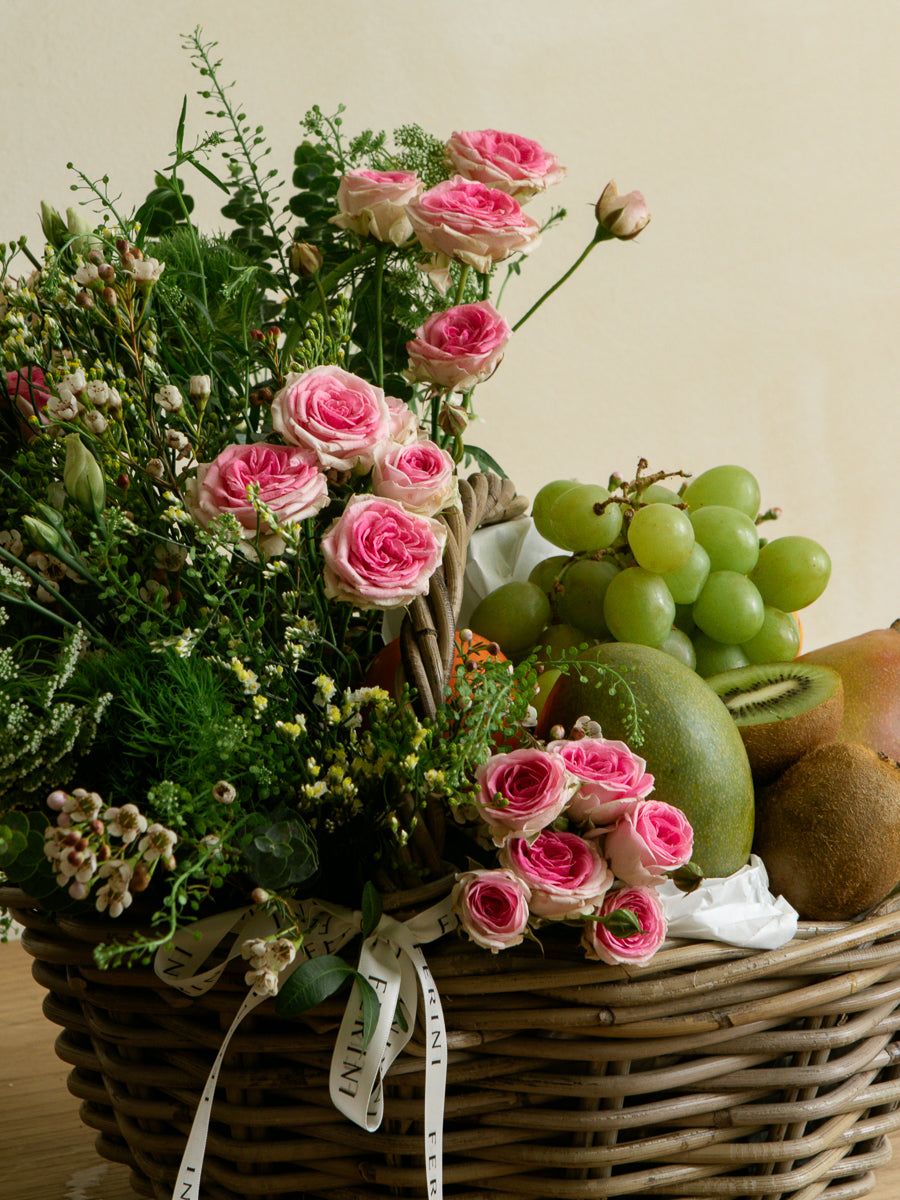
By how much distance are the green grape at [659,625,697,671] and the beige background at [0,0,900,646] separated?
2.73 ft

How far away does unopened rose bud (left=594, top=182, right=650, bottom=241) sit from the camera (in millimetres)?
667

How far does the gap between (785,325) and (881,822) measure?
4.31 ft

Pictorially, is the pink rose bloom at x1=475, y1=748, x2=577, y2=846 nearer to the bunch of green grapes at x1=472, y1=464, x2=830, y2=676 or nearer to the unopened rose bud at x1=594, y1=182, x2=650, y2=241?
the bunch of green grapes at x1=472, y1=464, x2=830, y2=676

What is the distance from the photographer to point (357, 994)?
496 mm

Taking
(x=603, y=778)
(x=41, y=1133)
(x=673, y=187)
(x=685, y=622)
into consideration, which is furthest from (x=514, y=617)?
(x=673, y=187)

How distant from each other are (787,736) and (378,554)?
31 cm

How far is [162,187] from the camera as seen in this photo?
74 centimetres

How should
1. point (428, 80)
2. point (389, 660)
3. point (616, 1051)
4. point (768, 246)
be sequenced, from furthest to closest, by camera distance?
point (768, 246) < point (428, 80) < point (389, 660) < point (616, 1051)

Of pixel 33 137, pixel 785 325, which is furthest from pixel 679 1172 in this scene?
pixel 785 325

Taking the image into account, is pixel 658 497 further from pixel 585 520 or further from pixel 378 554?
pixel 378 554

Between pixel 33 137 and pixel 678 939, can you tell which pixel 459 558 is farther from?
pixel 33 137

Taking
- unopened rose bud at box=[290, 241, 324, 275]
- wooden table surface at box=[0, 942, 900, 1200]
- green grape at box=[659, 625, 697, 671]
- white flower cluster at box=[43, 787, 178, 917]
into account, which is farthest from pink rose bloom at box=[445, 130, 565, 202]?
wooden table surface at box=[0, 942, 900, 1200]

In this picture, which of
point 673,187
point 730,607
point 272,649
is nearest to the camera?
point 272,649

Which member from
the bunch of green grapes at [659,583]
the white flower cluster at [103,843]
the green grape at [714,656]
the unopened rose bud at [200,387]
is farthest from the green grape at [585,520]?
the white flower cluster at [103,843]
